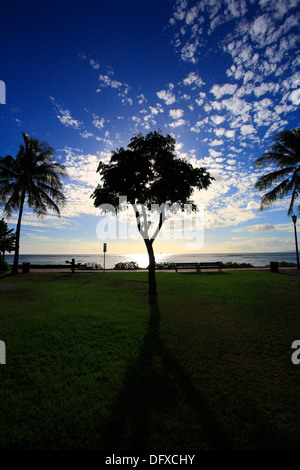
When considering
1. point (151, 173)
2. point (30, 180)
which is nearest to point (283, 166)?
point (151, 173)

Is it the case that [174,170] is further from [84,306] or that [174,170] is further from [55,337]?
[55,337]

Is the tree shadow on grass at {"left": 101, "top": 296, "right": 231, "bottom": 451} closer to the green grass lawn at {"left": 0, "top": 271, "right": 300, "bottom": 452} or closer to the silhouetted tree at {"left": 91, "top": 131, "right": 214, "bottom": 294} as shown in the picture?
the green grass lawn at {"left": 0, "top": 271, "right": 300, "bottom": 452}

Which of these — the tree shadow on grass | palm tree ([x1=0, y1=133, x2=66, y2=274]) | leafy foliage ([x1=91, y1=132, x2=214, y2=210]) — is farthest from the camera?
palm tree ([x1=0, y1=133, x2=66, y2=274])

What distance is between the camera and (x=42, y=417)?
2.46 metres

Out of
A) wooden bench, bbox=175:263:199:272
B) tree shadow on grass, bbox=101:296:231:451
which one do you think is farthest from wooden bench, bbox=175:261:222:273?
tree shadow on grass, bbox=101:296:231:451

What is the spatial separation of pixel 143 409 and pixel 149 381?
606 mm

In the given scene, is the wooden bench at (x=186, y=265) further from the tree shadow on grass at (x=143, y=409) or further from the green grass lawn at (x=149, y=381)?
the tree shadow on grass at (x=143, y=409)

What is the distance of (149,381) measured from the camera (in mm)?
3178

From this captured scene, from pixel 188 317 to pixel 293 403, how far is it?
3.53 metres

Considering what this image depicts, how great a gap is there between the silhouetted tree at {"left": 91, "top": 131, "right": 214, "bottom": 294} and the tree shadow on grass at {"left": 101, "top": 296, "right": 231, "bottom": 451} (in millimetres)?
5758

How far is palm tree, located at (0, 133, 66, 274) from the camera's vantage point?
17.6 meters

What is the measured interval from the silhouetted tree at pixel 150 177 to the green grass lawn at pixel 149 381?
178 inches

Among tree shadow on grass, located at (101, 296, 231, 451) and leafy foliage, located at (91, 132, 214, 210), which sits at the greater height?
leafy foliage, located at (91, 132, 214, 210)

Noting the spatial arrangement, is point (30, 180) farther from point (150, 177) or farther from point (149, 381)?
point (149, 381)
